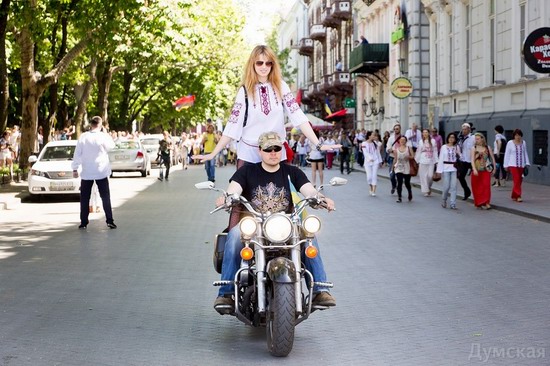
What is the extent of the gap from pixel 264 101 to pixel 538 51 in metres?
12.0

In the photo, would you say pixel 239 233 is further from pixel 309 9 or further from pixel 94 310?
pixel 309 9

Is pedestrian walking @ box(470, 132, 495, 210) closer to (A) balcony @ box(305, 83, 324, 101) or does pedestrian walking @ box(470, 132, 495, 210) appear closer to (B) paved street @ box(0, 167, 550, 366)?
(B) paved street @ box(0, 167, 550, 366)

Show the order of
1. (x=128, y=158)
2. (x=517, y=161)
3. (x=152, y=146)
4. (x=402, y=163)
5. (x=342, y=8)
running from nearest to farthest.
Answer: (x=517, y=161) < (x=402, y=163) < (x=128, y=158) < (x=152, y=146) < (x=342, y=8)

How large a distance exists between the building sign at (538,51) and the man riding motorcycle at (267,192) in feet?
40.3

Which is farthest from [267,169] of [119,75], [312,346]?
[119,75]

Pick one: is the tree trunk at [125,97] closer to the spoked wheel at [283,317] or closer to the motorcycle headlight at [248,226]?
the motorcycle headlight at [248,226]

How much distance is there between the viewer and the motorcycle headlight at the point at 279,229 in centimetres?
666

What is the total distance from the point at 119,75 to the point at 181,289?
166ft

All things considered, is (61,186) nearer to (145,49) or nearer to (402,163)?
(402,163)

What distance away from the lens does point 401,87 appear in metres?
38.4

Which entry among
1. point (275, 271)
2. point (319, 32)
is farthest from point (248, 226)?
point (319, 32)

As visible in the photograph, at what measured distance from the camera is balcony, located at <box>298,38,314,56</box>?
86.4 meters

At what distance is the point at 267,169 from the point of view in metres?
7.33

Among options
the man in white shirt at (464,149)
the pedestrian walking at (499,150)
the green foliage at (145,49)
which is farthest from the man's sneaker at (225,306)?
the pedestrian walking at (499,150)
